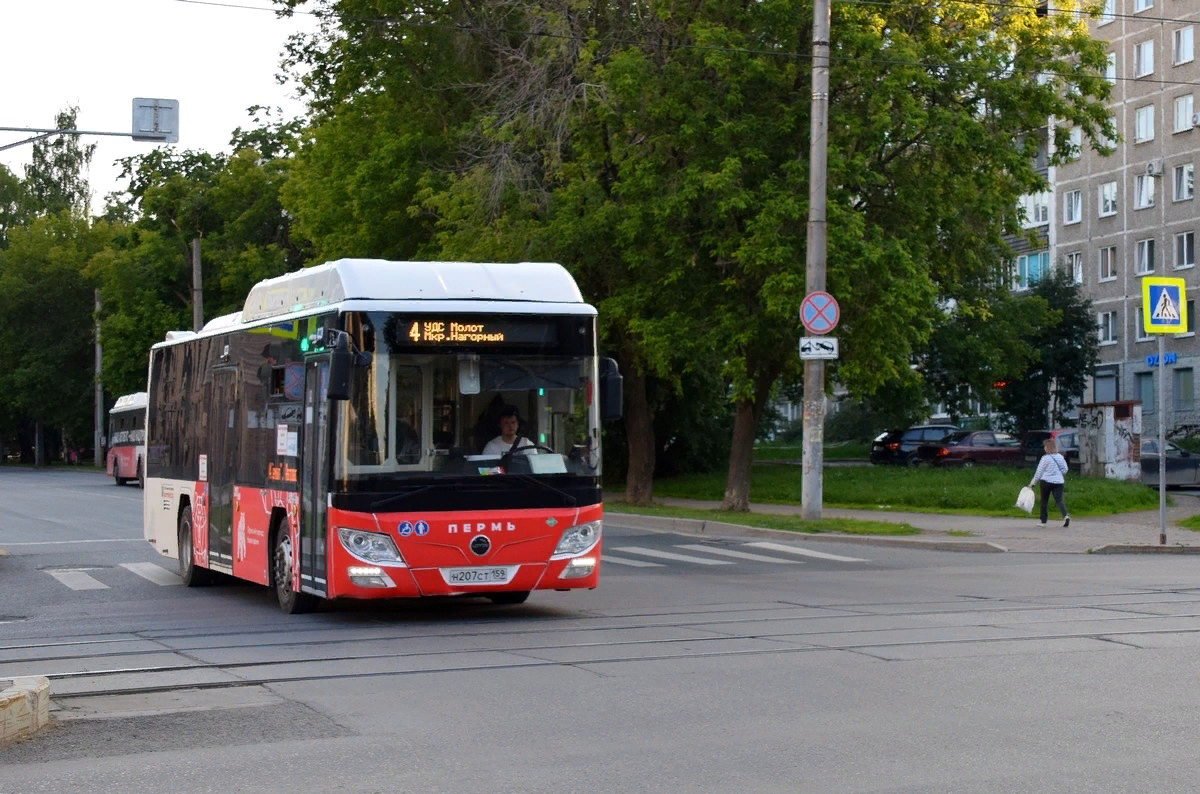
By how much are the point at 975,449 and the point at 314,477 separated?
4300cm

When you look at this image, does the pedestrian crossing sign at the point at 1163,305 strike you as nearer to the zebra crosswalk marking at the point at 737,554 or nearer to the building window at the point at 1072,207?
the zebra crosswalk marking at the point at 737,554

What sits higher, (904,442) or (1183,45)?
(1183,45)

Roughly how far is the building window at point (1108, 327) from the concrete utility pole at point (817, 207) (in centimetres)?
4604

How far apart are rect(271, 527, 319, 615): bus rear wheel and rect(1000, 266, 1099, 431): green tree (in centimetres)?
4927

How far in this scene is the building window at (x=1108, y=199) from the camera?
68.9 metres

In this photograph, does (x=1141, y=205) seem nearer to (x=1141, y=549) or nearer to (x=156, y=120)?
(x=1141, y=549)

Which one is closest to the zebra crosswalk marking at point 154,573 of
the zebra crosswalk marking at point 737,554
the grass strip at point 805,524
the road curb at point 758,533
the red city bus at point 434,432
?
the red city bus at point 434,432

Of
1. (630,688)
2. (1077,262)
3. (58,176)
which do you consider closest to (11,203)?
(58,176)

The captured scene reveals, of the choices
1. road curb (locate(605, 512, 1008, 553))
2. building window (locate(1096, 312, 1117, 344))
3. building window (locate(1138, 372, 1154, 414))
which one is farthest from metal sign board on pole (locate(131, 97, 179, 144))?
building window (locate(1096, 312, 1117, 344))

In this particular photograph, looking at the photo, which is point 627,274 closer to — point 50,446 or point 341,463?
point 341,463

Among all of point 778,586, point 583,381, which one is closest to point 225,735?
point 583,381

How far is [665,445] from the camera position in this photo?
154 feet

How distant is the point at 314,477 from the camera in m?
13.5

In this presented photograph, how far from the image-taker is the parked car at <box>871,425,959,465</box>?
56.1 metres
